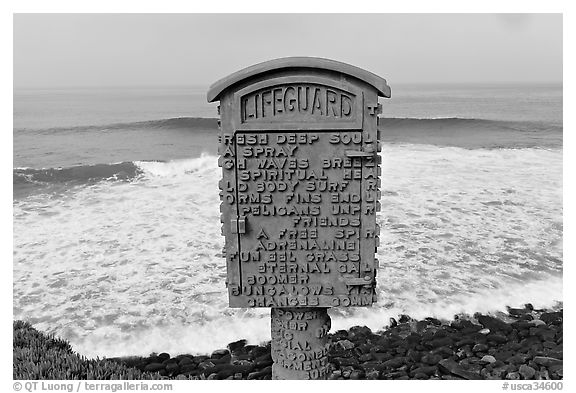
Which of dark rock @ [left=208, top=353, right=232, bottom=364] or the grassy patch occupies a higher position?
the grassy patch

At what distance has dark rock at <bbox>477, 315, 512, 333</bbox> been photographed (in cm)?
662

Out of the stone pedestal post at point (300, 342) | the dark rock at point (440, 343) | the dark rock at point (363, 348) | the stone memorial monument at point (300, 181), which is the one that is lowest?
the dark rock at point (363, 348)

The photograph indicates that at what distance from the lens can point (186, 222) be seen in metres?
9.91

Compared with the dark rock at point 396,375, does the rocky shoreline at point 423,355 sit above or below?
above

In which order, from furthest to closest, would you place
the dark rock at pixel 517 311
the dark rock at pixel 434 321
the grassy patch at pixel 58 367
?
the dark rock at pixel 517 311 < the dark rock at pixel 434 321 < the grassy patch at pixel 58 367

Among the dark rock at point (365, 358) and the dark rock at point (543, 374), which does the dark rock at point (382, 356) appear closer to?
the dark rock at point (365, 358)

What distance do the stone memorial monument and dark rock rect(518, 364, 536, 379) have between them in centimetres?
292

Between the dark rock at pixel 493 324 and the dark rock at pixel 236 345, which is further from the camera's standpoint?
the dark rock at pixel 493 324

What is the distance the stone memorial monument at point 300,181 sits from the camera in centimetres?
375

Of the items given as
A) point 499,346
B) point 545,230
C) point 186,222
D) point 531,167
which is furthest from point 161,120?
point 499,346

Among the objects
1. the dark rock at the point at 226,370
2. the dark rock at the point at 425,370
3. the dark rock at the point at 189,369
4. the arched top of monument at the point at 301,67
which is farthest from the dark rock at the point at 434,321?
the arched top of monument at the point at 301,67

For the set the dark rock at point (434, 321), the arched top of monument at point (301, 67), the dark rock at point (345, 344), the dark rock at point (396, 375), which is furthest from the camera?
the dark rock at point (434, 321)

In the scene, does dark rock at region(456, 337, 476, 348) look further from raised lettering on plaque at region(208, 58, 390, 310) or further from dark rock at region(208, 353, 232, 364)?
dark rock at region(208, 353, 232, 364)

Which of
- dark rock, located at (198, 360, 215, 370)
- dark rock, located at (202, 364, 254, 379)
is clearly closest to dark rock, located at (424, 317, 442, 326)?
dark rock, located at (202, 364, 254, 379)
